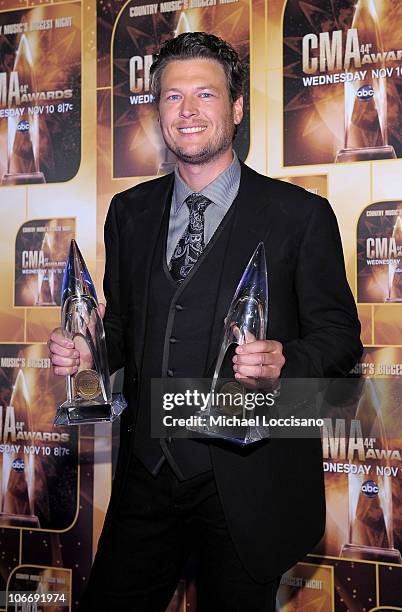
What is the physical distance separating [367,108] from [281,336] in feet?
3.35

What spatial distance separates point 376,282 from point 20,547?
5.32 feet

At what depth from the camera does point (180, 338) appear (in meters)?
1.44

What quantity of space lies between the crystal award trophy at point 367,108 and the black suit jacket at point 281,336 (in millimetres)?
703

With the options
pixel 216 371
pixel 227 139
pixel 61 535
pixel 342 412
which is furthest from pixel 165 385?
pixel 61 535

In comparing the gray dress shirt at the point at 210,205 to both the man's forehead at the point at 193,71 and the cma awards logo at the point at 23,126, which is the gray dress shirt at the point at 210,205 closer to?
the man's forehead at the point at 193,71

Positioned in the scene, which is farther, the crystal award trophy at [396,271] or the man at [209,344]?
the crystal award trophy at [396,271]

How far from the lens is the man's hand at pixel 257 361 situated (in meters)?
1.22

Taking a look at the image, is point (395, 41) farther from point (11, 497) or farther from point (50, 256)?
point (11, 497)

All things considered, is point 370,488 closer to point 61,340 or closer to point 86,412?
point 86,412

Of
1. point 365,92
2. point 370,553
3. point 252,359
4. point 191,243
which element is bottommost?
point 370,553

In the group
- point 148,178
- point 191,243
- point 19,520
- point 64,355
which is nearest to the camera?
point 64,355


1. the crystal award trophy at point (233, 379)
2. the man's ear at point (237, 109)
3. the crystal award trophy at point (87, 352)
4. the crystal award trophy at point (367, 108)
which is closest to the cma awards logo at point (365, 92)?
the crystal award trophy at point (367, 108)

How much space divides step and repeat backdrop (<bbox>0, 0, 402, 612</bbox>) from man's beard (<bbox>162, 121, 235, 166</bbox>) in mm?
681

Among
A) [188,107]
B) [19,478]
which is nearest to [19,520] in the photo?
[19,478]
